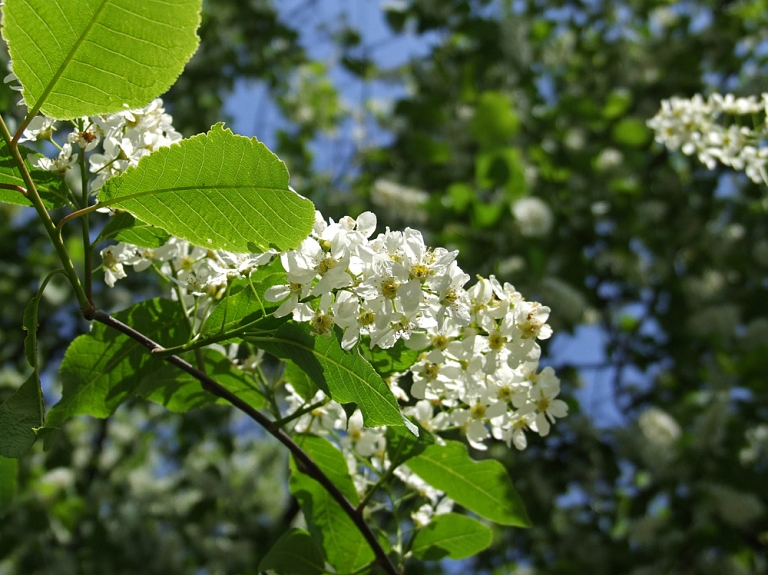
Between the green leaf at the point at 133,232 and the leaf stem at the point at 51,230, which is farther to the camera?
the green leaf at the point at 133,232

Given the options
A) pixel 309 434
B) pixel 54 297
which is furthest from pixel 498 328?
pixel 54 297

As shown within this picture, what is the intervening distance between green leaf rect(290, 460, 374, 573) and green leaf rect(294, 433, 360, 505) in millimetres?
29

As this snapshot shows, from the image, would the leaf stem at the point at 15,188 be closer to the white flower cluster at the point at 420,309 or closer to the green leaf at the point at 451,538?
the white flower cluster at the point at 420,309

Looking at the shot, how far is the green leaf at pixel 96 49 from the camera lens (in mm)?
727

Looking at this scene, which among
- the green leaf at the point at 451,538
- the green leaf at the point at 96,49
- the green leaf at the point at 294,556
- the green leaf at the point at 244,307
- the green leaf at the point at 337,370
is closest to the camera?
the green leaf at the point at 96,49

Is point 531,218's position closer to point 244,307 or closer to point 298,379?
point 298,379

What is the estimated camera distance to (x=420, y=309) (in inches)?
35.3

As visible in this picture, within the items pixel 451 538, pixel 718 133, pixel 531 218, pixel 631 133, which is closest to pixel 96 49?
pixel 451 538

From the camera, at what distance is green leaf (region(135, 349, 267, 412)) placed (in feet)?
3.54

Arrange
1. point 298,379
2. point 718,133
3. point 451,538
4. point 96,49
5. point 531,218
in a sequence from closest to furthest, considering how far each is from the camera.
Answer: point 96,49 → point 298,379 → point 451,538 → point 718,133 → point 531,218

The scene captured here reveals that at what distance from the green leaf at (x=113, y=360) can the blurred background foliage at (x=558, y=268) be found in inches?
102

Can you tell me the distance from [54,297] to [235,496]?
163 centimetres

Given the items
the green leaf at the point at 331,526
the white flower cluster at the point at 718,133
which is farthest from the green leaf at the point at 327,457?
the white flower cluster at the point at 718,133

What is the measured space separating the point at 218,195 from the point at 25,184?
0.76 feet
